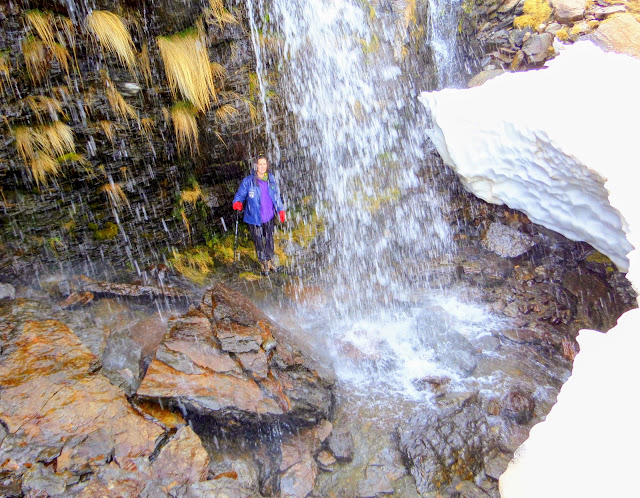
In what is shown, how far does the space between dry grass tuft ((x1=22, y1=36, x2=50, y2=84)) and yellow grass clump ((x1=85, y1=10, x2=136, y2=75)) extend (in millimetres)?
684

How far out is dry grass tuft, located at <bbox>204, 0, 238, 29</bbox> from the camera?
6242 mm

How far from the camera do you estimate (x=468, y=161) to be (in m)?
7.58

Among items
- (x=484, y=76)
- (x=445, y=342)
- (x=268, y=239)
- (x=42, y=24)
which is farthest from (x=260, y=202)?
(x=484, y=76)

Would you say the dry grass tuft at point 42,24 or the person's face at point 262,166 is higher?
the dry grass tuft at point 42,24

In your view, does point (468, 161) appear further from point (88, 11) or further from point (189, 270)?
point (88, 11)

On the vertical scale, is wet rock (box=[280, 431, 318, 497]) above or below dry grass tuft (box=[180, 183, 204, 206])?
below

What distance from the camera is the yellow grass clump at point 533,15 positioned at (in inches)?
336

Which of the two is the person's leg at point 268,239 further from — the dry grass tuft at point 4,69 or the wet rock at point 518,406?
the wet rock at point 518,406

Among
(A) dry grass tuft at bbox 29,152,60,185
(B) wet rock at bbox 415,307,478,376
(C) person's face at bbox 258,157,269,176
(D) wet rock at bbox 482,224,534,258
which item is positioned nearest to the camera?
(A) dry grass tuft at bbox 29,152,60,185

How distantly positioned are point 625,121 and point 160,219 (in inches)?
305

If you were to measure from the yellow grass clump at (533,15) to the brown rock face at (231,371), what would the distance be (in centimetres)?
856

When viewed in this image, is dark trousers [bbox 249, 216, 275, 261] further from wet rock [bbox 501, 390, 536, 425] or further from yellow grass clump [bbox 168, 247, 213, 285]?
wet rock [bbox 501, 390, 536, 425]

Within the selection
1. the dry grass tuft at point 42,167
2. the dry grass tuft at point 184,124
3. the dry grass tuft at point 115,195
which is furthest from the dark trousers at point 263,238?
the dry grass tuft at point 42,167

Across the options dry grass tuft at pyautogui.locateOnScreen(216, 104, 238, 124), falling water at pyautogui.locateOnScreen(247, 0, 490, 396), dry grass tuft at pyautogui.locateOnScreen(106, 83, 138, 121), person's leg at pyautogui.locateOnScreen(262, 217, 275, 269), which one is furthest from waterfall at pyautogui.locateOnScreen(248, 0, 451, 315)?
dry grass tuft at pyautogui.locateOnScreen(106, 83, 138, 121)
